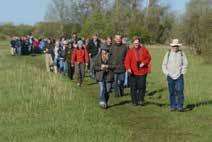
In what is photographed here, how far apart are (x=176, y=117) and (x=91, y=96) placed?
17.3 feet

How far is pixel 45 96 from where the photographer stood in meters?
17.9

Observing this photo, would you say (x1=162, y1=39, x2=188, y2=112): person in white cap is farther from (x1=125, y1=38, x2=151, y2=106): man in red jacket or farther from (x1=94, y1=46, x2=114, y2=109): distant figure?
(x1=94, y1=46, x2=114, y2=109): distant figure

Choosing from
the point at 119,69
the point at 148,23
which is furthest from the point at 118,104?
the point at 148,23

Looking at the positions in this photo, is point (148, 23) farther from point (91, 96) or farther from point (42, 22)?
point (91, 96)

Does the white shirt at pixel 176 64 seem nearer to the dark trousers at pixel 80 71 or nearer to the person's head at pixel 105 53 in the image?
the person's head at pixel 105 53

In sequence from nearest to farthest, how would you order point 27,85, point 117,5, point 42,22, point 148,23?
point 27,85, point 117,5, point 148,23, point 42,22

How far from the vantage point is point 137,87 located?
16.8 m

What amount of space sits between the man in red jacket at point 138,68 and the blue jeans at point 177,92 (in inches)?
46.3

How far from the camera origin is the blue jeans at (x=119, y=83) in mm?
19044

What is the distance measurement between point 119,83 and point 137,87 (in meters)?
2.53

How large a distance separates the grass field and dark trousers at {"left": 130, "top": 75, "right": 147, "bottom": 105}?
0.31 meters

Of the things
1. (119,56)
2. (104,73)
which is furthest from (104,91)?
(119,56)

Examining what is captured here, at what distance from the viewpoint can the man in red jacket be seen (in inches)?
656

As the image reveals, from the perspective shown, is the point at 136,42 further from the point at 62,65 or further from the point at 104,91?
the point at 62,65
